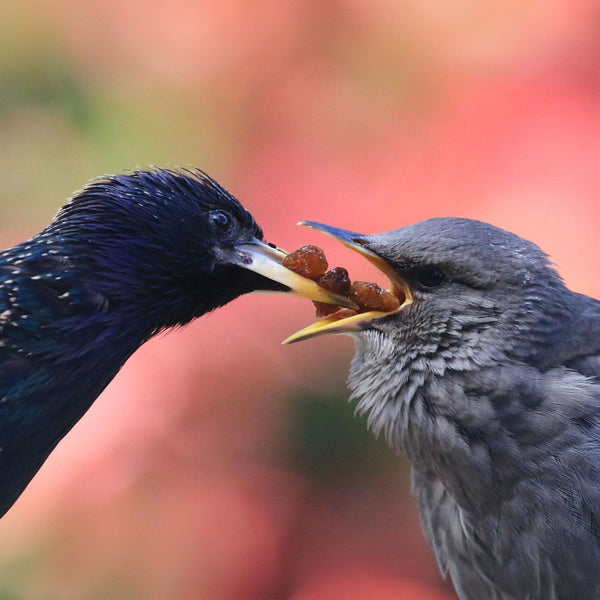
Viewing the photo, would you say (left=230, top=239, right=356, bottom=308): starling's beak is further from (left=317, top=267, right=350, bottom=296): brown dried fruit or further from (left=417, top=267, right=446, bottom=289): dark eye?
(left=417, top=267, right=446, bottom=289): dark eye

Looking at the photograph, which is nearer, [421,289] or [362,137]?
[421,289]

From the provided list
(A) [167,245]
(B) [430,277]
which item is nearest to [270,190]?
(A) [167,245]

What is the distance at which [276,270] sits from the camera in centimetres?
225

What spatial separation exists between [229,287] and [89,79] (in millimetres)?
1360

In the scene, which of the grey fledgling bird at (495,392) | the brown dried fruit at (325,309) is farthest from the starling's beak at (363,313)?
the brown dried fruit at (325,309)

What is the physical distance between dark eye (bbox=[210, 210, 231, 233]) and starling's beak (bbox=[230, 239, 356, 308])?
48 mm

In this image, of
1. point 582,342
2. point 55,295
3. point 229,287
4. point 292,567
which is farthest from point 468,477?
point 292,567

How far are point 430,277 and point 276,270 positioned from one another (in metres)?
0.34

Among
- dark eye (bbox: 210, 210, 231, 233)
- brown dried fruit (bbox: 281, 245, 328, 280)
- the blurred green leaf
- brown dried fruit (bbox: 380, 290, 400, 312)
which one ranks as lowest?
the blurred green leaf

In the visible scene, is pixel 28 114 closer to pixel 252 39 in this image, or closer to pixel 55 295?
pixel 252 39

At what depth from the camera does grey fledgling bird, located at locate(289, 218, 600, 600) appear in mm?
1997

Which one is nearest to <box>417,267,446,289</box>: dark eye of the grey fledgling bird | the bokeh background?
the grey fledgling bird

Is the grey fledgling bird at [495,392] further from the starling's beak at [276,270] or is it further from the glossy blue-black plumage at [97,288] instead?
the glossy blue-black plumage at [97,288]

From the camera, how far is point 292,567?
302cm
